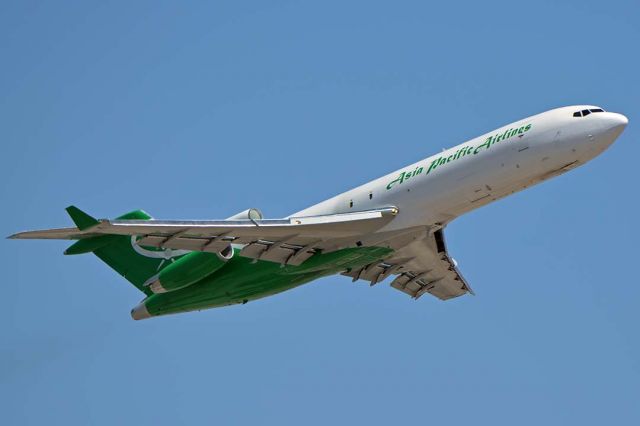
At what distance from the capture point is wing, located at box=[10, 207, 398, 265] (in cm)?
3367

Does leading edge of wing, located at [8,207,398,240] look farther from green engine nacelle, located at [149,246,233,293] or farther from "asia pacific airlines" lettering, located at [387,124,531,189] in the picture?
green engine nacelle, located at [149,246,233,293]

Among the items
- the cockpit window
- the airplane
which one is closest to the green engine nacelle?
the airplane

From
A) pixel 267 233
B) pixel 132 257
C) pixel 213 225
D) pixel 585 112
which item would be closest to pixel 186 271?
pixel 213 225

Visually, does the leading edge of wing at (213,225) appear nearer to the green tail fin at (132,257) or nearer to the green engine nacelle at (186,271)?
the green engine nacelle at (186,271)

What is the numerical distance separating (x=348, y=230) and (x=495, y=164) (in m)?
5.28

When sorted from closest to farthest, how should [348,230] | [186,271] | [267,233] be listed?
[348,230]
[267,233]
[186,271]

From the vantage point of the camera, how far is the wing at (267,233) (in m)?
33.7

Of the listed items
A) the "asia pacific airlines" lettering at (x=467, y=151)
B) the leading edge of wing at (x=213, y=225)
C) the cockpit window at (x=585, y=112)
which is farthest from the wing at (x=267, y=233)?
the cockpit window at (x=585, y=112)

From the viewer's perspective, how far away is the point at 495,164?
32.8 m

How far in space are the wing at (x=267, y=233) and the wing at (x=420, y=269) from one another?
1.32 metres

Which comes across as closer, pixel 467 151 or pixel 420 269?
pixel 467 151

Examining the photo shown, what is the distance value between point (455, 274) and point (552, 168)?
886 centimetres

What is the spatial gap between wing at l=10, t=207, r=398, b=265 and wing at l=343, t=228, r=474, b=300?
132 cm

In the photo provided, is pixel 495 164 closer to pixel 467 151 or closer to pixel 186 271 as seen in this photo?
pixel 467 151
